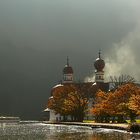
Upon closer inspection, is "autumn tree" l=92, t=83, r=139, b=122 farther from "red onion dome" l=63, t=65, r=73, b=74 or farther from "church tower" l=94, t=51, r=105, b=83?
"red onion dome" l=63, t=65, r=73, b=74

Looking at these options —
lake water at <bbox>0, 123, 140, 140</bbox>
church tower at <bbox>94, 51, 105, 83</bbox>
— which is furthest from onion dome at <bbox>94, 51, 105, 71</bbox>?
lake water at <bbox>0, 123, 140, 140</bbox>

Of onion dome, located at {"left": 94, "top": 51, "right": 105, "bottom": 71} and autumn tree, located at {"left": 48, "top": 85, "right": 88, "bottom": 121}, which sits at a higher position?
onion dome, located at {"left": 94, "top": 51, "right": 105, "bottom": 71}

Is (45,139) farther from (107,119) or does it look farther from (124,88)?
(107,119)

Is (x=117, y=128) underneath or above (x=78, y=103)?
underneath

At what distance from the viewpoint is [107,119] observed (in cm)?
11112

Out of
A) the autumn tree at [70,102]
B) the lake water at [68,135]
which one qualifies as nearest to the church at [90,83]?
the autumn tree at [70,102]

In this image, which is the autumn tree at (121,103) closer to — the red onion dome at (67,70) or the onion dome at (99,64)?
the onion dome at (99,64)

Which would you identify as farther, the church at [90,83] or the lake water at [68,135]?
the church at [90,83]

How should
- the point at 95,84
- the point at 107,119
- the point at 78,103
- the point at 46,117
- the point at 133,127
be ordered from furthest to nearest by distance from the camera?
1. the point at 46,117
2. the point at 95,84
3. the point at 78,103
4. the point at 107,119
5. the point at 133,127

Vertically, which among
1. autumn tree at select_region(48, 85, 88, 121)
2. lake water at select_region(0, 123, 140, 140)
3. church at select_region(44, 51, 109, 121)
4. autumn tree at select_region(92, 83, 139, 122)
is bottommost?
lake water at select_region(0, 123, 140, 140)

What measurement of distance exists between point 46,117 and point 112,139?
11941 centimetres

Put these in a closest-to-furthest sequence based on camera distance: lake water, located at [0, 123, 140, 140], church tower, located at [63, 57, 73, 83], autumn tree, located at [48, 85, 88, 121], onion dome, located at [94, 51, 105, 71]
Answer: lake water, located at [0, 123, 140, 140]
autumn tree, located at [48, 85, 88, 121]
onion dome, located at [94, 51, 105, 71]
church tower, located at [63, 57, 73, 83]

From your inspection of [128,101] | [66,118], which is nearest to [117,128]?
[128,101]

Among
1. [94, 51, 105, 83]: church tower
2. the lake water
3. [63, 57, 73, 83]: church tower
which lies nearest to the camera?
the lake water
